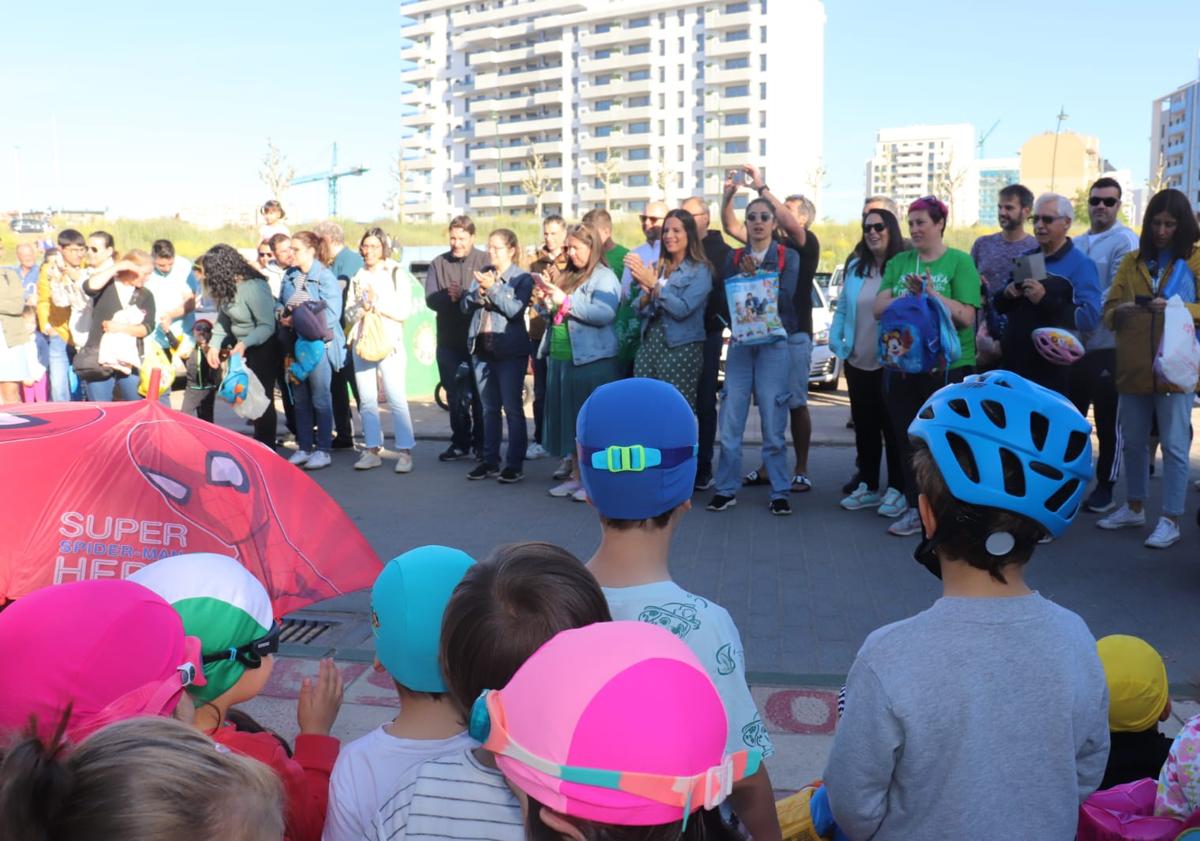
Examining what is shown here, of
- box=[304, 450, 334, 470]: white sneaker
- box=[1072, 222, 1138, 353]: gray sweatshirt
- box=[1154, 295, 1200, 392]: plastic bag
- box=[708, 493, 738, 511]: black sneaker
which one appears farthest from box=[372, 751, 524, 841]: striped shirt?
box=[304, 450, 334, 470]: white sneaker

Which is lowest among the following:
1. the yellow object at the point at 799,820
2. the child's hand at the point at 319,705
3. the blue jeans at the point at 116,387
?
the yellow object at the point at 799,820

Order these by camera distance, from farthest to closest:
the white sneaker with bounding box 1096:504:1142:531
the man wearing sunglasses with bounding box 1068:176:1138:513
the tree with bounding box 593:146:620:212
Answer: the tree with bounding box 593:146:620:212 → the man wearing sunglasses with bounding box 1068:176:1138:513 → the white sneaker with bounding box 1096:504:1142:531

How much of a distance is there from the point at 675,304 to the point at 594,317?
686mm

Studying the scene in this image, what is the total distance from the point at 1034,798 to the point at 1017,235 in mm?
6712

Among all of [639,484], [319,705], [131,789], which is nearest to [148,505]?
[319,705]

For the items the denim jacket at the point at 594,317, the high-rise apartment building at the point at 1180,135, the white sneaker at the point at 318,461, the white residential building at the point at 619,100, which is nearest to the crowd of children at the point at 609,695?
the denim jacket at the point at 594,317

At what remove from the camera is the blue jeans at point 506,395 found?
908 cm

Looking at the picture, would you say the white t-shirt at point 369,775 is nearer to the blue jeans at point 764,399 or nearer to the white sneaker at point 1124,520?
the blue jeans at point 764,399

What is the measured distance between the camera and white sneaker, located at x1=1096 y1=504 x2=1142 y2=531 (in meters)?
7.52

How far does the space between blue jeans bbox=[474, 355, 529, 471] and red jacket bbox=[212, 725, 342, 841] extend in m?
6.44

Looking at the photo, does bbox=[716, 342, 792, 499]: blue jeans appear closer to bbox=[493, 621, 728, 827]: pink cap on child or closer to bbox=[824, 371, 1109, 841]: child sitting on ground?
bbox=[824, 371, 1109, 841]: child sitting on ground

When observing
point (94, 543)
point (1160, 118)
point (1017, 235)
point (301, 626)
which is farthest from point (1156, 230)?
point (1160, 118)

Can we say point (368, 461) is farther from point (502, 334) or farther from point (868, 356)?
point (868, 356)

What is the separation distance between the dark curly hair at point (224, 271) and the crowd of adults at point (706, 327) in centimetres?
2
